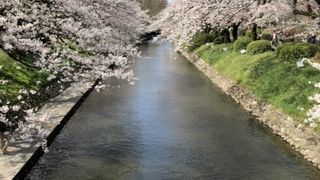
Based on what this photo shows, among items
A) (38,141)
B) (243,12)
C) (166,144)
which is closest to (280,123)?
(166,144)

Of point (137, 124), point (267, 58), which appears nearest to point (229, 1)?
point (267, 58)

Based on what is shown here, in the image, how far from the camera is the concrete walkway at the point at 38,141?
598 inches

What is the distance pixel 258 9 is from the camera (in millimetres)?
30984

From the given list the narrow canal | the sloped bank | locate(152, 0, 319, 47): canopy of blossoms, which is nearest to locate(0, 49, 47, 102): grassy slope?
the narrow canal

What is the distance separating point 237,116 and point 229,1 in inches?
321

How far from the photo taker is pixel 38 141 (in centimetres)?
1827

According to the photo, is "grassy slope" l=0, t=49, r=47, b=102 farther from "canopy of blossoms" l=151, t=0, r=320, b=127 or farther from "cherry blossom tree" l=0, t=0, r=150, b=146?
"canopy of blossoms" l=151, t=0, r=320, b=127

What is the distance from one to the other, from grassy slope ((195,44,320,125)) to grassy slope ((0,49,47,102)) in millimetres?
12195

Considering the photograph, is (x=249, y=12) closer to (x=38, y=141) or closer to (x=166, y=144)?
(x=166, y=144)

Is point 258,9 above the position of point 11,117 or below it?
above

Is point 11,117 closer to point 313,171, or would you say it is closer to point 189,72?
point 313,171

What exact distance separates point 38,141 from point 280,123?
10.6m

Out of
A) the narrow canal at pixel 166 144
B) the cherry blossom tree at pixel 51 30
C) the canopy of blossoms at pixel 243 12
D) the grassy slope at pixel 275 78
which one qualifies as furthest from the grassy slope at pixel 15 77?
the grassy slope at pixel 275 78

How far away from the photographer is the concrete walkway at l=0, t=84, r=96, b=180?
15.2 metres
